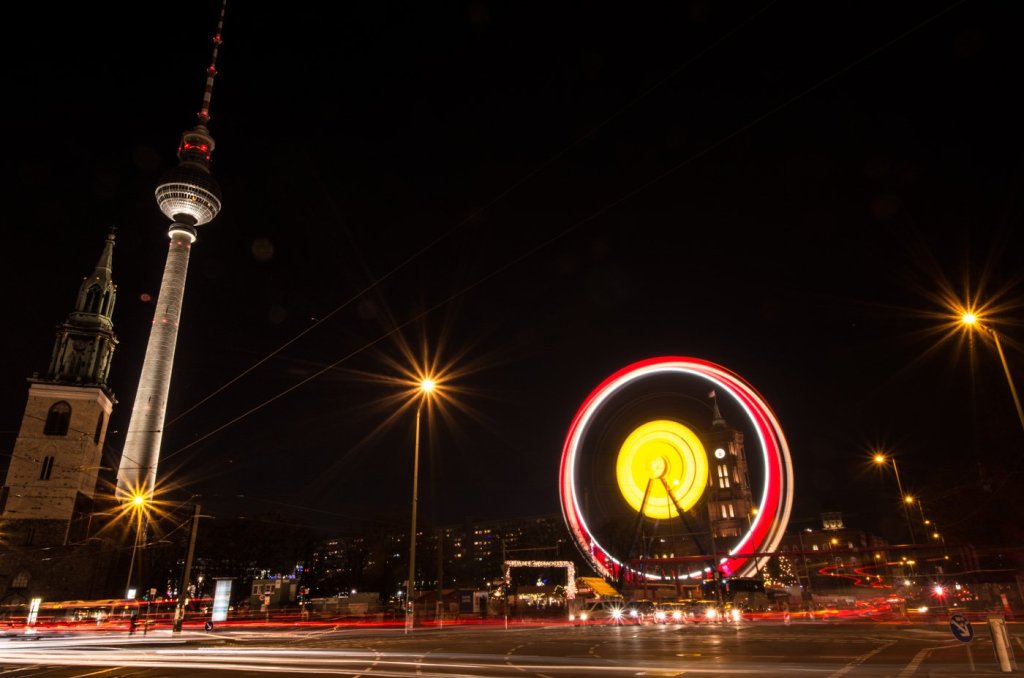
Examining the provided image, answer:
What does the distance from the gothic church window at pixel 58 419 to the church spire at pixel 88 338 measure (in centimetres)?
281

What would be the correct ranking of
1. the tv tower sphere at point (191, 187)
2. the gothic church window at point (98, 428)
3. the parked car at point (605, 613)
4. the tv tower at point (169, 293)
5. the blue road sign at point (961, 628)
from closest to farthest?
the blue road sign at point (961, 628)
the parked car at point (605, 613)
the gothic church window at point (98, 428)
the tv tower at point (169, 293)
the tv tower sphere at point (191, 187)

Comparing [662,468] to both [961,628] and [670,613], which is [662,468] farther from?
[961,628]

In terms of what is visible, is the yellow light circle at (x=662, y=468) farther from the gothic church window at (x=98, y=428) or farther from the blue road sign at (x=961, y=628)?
the gothic church window at (x=98, y=428)

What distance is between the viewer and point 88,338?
75.4m

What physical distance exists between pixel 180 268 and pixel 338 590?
5256 cm

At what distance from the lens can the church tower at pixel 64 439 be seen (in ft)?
208

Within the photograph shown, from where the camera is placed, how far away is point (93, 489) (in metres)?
71.8

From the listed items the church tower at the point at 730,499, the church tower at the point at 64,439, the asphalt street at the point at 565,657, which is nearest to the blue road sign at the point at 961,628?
the asphalt street at the point at 565,657

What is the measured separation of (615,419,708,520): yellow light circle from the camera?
3934cm

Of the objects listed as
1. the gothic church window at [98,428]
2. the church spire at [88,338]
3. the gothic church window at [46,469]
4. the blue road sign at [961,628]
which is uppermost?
the church spire at [88,338]

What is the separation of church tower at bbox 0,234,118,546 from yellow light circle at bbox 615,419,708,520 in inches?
2185

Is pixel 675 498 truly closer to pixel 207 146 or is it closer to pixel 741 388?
pixel 741 388

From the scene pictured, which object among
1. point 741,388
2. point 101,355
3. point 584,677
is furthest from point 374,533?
point 584,677

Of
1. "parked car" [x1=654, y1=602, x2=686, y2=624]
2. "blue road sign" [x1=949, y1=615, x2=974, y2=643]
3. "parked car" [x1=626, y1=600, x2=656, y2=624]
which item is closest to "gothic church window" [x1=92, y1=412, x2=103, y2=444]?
"parked car" [x1=626, y1=600, x2=656, y2=624]
